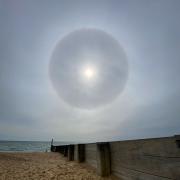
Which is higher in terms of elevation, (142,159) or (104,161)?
(142,159)

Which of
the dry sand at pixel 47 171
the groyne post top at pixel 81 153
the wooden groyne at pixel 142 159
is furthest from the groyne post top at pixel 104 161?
the groyne post top at pixel 81 153

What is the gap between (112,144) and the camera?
4.03 m

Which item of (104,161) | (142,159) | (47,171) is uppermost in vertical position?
(142,159)

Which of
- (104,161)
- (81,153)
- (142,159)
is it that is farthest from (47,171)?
(142,159)

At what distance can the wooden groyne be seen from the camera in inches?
80.3

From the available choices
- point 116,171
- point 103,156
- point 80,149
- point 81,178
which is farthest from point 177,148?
point 80,149

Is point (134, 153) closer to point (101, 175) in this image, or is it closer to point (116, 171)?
point (116, 171)

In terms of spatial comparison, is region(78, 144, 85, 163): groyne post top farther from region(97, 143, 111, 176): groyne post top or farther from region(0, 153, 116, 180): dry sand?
region(97, 143, 111, 176): groyne post top

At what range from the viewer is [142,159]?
2.71 meters

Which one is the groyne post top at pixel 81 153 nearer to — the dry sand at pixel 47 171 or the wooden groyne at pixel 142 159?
the dry sand at pixel 47 171

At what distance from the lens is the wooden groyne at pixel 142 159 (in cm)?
204

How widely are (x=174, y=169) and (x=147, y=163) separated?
607mm

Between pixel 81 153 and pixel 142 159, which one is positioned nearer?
pixel 142 159

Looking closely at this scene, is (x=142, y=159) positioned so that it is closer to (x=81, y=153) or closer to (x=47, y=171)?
(x=47, y=171)
